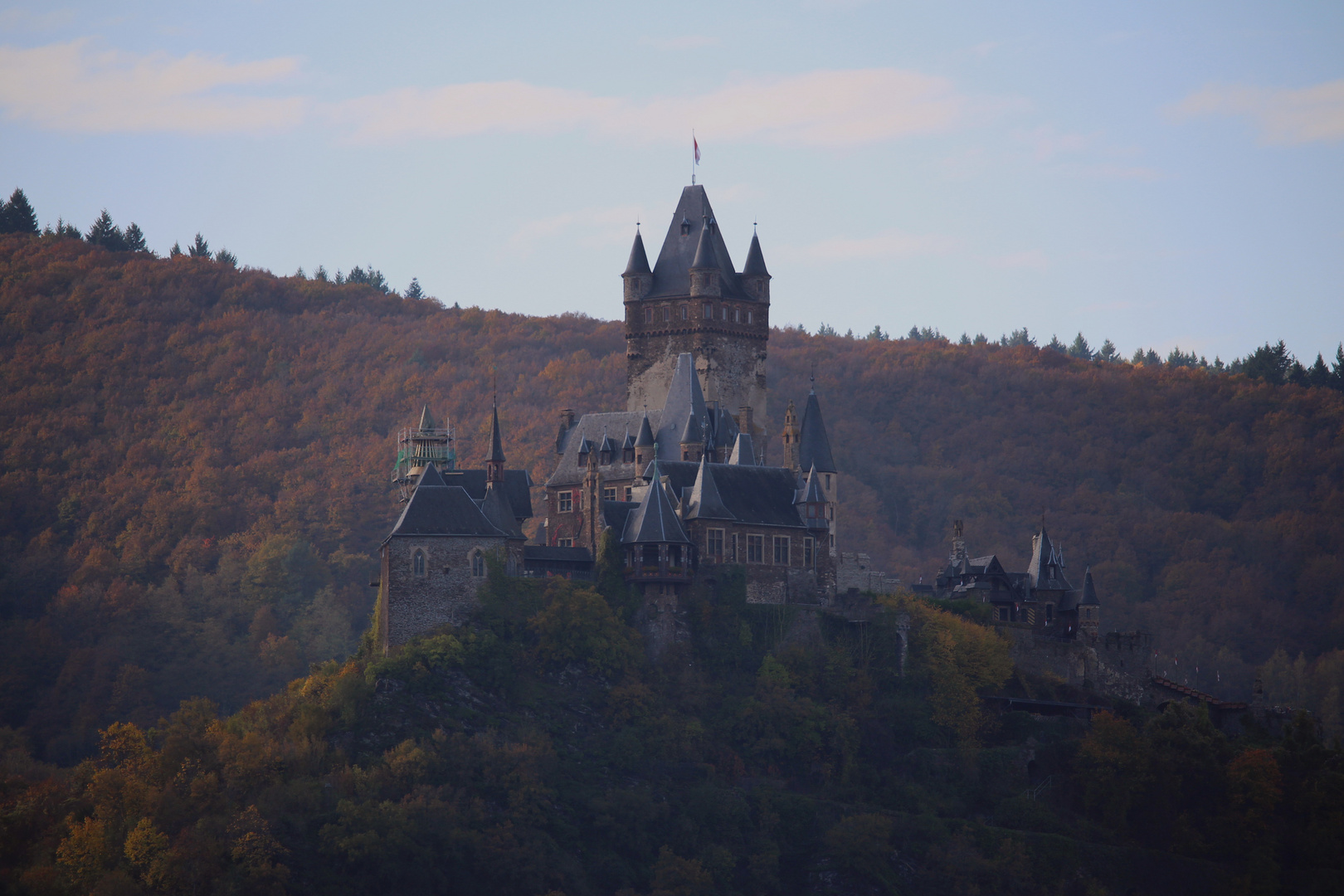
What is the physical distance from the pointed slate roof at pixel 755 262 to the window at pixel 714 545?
16.4 meters

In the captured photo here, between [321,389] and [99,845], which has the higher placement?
[321,389]

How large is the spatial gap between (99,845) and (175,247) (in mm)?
99871

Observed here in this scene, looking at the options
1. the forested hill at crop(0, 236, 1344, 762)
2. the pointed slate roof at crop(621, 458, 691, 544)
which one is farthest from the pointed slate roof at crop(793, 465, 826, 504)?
the forested hill at crop(0, 236, 1344, 762)

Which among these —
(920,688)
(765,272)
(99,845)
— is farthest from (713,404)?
(99,845)

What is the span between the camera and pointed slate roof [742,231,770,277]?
8844 cm

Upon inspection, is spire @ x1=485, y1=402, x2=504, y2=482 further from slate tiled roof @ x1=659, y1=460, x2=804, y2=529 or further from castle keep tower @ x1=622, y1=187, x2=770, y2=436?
castle keep tower @ x1=622, y1=187, x2=770, y2=436

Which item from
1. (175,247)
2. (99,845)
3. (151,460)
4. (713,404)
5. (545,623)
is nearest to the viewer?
(99,845)

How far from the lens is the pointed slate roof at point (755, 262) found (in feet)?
290

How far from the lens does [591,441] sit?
82.1m

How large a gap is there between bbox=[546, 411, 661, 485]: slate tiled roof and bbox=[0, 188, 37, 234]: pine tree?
3187 inches

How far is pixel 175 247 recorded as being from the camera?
6358 inches

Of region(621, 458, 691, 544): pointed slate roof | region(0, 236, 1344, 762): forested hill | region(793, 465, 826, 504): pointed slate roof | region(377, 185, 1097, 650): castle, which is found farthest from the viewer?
region(0, 236, 1344, 762): forested hill

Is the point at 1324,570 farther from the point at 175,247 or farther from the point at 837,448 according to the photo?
the point at 175,247

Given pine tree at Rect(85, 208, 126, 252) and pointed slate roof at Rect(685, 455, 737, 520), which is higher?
pine tree at Rect(85, 208, 126, 252)
